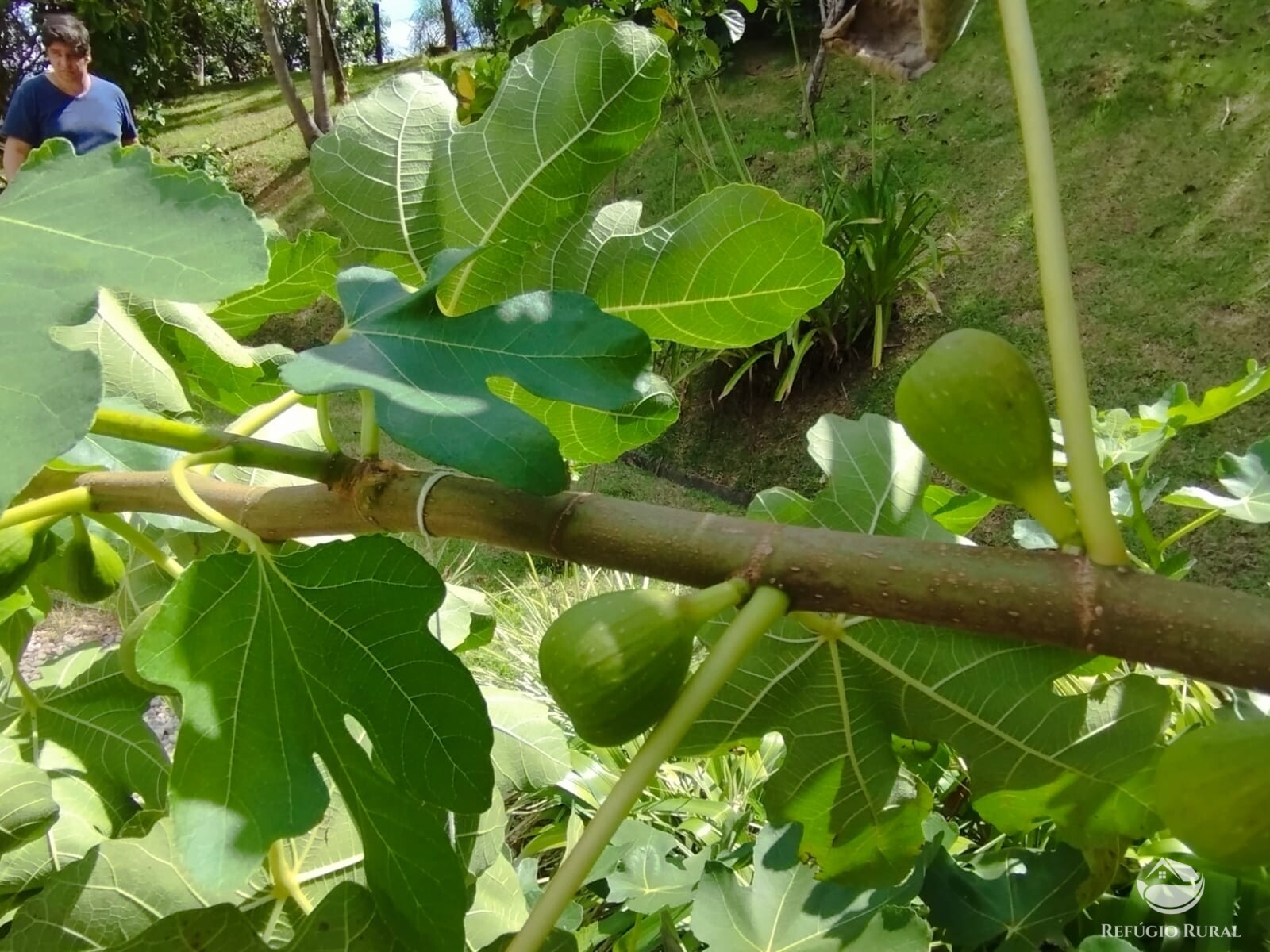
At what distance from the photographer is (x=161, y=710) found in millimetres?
2752

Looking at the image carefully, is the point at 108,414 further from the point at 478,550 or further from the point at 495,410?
the point at 478,550

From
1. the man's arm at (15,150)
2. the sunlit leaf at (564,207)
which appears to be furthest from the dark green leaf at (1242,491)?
the man's arm at (15,150)

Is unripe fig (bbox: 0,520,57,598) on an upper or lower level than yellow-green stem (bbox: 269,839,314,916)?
upper

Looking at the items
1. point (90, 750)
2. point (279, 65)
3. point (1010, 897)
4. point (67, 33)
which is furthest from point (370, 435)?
point (279, 65)

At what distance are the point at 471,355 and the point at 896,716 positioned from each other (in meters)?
0.39

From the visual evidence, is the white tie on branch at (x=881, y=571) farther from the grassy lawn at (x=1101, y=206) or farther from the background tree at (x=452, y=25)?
the background tree at (x=452, y=25)

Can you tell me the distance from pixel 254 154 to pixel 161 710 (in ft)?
24.5

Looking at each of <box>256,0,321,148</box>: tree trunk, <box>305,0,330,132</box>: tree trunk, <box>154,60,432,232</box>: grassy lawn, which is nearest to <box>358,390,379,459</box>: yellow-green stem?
<box>154,60,432,232</box>: grassy lawn

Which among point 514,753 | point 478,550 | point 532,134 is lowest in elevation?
point 478,550

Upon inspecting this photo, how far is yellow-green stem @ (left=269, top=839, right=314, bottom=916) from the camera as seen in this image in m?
0.68

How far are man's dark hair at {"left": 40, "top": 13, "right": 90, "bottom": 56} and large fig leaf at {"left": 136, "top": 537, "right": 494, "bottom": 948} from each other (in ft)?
15.3

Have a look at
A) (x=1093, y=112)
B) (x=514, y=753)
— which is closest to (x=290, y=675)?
(x=514, y=753)

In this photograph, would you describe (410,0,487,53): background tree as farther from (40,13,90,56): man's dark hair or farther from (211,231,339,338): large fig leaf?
(211,231,339,338): large fig leaf

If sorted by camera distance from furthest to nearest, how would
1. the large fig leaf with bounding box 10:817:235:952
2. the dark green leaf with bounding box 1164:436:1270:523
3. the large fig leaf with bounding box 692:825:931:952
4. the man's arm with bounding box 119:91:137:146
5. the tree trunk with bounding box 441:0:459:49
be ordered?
the tree trunk with bounding box 441:0:459:49 → the man's arm with bounding box 119:91:137:146 → the dark green leaf with bounding box 1164:436:1270:523 → the large fig leaf with bounding box 692:825:931:952 → the large fig leaf with bounding box 10:817:235:952
